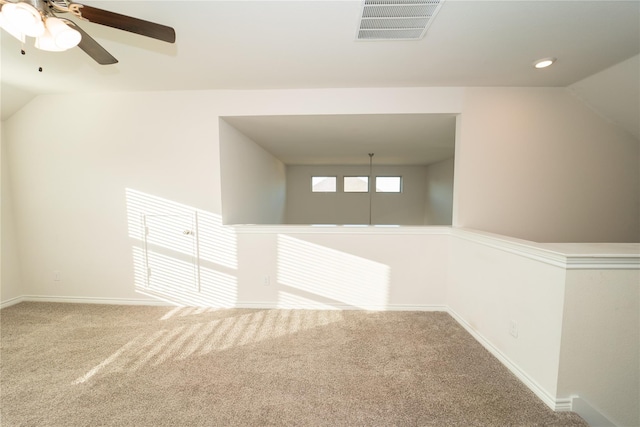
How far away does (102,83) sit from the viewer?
8.02 ft

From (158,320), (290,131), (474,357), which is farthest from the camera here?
(290,131)

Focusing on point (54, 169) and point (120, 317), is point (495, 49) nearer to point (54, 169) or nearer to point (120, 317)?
point (120, 317)

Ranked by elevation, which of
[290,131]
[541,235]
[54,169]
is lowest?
[541,235]

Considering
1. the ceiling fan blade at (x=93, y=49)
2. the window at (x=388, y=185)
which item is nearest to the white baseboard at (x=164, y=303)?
the ceiling fan blade at (x=93, y=49)

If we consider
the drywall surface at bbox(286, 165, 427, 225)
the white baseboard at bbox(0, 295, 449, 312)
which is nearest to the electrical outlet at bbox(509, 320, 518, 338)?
the white baseboard at bbox(0, 295, 449, 312)

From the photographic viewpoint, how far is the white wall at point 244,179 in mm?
2832

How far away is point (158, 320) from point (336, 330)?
1913 mm

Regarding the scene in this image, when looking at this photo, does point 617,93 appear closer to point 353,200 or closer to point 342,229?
point 342,229

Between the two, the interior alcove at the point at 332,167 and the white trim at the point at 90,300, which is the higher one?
the interior alcove at the point at 332,167

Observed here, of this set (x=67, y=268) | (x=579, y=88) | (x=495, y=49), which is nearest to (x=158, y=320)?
(x=67, y=268)

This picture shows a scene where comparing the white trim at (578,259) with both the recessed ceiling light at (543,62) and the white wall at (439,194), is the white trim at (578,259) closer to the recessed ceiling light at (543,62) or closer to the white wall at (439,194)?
the recessed ceiling light at (543,62)

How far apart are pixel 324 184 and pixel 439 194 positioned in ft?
11.0

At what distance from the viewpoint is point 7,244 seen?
2.82m

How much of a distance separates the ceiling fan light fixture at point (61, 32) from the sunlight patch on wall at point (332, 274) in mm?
2100
